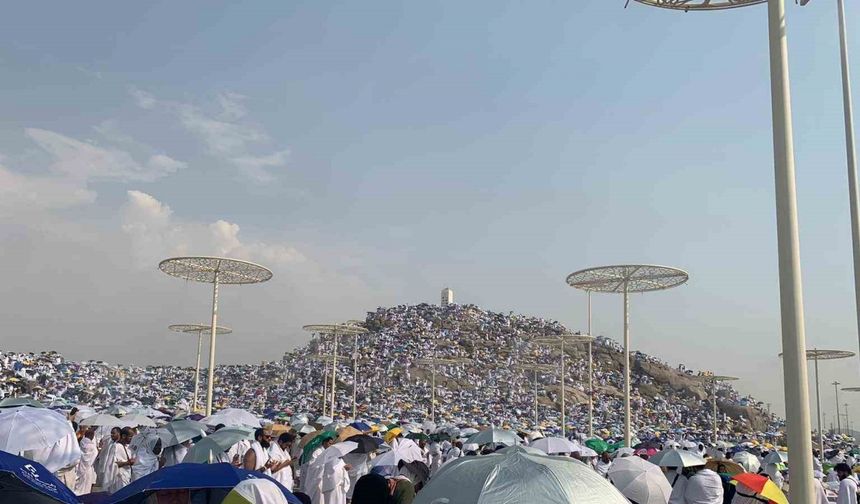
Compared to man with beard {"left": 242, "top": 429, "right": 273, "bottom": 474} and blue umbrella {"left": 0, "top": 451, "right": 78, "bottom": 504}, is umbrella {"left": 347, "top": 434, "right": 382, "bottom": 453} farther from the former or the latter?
blue umbrella {"left": 0, "top": 451, "right": 78, "bottom": 504}

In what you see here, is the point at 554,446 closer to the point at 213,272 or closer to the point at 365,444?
the point at 365,444

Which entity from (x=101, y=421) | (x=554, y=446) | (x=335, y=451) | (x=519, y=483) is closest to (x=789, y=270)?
(x=519, y=483)

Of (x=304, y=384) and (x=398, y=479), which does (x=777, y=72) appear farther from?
(x=304, y=384)

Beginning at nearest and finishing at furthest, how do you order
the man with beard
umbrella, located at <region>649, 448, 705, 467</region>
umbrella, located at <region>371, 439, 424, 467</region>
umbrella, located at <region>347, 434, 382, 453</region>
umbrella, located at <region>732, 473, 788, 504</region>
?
umbrella, located at <region>732, 473, 788, 504</region> < the man with beard < umbrella, located at <region>649, 448, 705, 467</region> < umbrella, located at <region>371, 439, 424, 467</region> < umbrella, located at <region>347, 434, 382, 453</region>

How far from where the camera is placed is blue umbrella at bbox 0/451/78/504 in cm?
416

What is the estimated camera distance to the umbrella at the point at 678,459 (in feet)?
36.7

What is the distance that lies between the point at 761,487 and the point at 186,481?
6682mm

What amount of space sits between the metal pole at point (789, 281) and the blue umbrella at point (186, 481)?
13.8 feet

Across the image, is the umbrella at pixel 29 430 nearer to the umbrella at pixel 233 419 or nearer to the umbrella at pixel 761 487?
the umbrella at pixel 761 487

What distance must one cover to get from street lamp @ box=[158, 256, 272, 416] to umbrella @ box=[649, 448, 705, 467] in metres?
19.4

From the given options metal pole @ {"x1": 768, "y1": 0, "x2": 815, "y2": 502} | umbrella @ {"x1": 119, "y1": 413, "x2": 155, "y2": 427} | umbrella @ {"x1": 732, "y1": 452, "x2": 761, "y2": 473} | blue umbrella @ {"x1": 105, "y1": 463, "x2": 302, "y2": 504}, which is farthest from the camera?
umbrella @ {"x1": 732, "y1": 452, "x2": 761, "y2": 473}

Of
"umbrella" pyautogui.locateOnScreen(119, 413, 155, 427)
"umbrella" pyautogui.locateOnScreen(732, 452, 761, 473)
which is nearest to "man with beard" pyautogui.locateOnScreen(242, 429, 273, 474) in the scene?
"umbrella" pyautogui.locateOnScreen(119, 413, 155, 427)

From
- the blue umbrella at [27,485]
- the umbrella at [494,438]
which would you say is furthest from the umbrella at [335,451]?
the blue umbrella at [27,485]

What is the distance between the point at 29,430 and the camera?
8.19m
